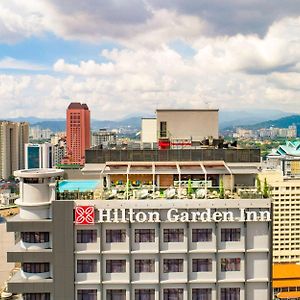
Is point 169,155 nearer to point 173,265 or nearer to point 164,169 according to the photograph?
point 164,169

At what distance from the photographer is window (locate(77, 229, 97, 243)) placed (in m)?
26.2

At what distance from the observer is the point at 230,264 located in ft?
87.6

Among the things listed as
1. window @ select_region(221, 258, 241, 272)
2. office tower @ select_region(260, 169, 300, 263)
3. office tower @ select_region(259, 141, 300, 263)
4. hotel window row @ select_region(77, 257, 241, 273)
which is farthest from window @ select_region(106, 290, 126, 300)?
office tower @ select_region(260, 169, 300, 263)

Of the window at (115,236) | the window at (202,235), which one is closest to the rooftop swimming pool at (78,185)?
the window at (115,236)

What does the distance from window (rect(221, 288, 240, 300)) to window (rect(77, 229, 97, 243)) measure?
7.72 m

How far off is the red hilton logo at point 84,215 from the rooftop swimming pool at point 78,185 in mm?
2712

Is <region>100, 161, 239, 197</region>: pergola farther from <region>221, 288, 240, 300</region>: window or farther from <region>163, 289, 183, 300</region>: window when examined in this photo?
<region>221, 288, 240, 300</region>: window

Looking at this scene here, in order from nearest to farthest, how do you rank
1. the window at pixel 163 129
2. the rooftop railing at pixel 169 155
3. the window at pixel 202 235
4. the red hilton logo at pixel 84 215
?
the red hilton logo at pixel 84 215 < the window at pixel 202 235 < the rooftop railing at pixel 169 155 < the window at pixel 163 129

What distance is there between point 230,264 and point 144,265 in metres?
4.81

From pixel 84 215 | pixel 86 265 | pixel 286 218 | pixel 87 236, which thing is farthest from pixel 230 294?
pixel 286 218

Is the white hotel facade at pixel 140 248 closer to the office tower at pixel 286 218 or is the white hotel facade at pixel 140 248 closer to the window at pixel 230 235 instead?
the window at pixel 230 235

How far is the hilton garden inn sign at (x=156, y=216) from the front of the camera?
25.9 meters

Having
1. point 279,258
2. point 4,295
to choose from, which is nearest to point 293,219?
point 279,258

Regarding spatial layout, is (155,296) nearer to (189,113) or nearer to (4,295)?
(4,295)
